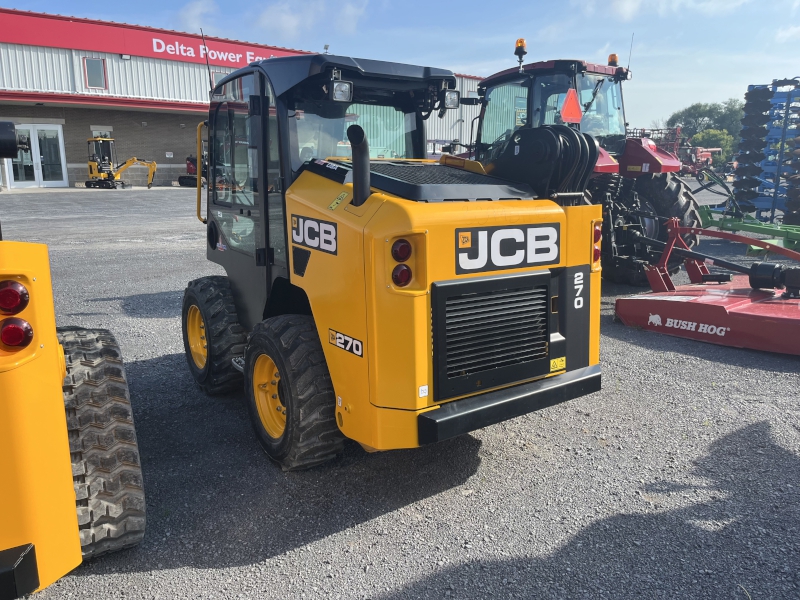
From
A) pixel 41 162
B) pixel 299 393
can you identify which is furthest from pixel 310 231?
pixel 41 162

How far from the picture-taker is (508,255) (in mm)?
3242

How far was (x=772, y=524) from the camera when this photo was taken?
303 cm

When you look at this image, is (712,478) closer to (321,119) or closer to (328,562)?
(328,562)

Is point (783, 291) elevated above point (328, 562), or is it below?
above

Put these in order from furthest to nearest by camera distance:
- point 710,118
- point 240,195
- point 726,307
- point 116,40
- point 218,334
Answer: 1. point 710,118
2. point 116,40
3. point 726,307
4. point 218,334
5. point 240,195

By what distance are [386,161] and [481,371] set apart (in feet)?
5.46

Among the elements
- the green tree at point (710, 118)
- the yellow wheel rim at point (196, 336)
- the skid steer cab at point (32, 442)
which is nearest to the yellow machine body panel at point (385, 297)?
the skid steer cab at point (32, 442)

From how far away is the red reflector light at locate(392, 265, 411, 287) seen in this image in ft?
9.52

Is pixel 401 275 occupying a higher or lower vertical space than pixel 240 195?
lower

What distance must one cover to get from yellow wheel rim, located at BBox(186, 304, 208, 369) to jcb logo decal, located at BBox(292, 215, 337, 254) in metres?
1.78

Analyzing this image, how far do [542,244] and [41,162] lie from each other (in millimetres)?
29335

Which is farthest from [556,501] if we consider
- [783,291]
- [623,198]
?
[623,198]

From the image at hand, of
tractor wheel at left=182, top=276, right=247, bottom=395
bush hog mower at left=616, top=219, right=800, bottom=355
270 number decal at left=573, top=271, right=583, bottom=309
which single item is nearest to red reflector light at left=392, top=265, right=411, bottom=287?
270 number decal at left=573, top=271, right=583, bottom=309

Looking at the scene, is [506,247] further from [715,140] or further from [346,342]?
[715,140]
